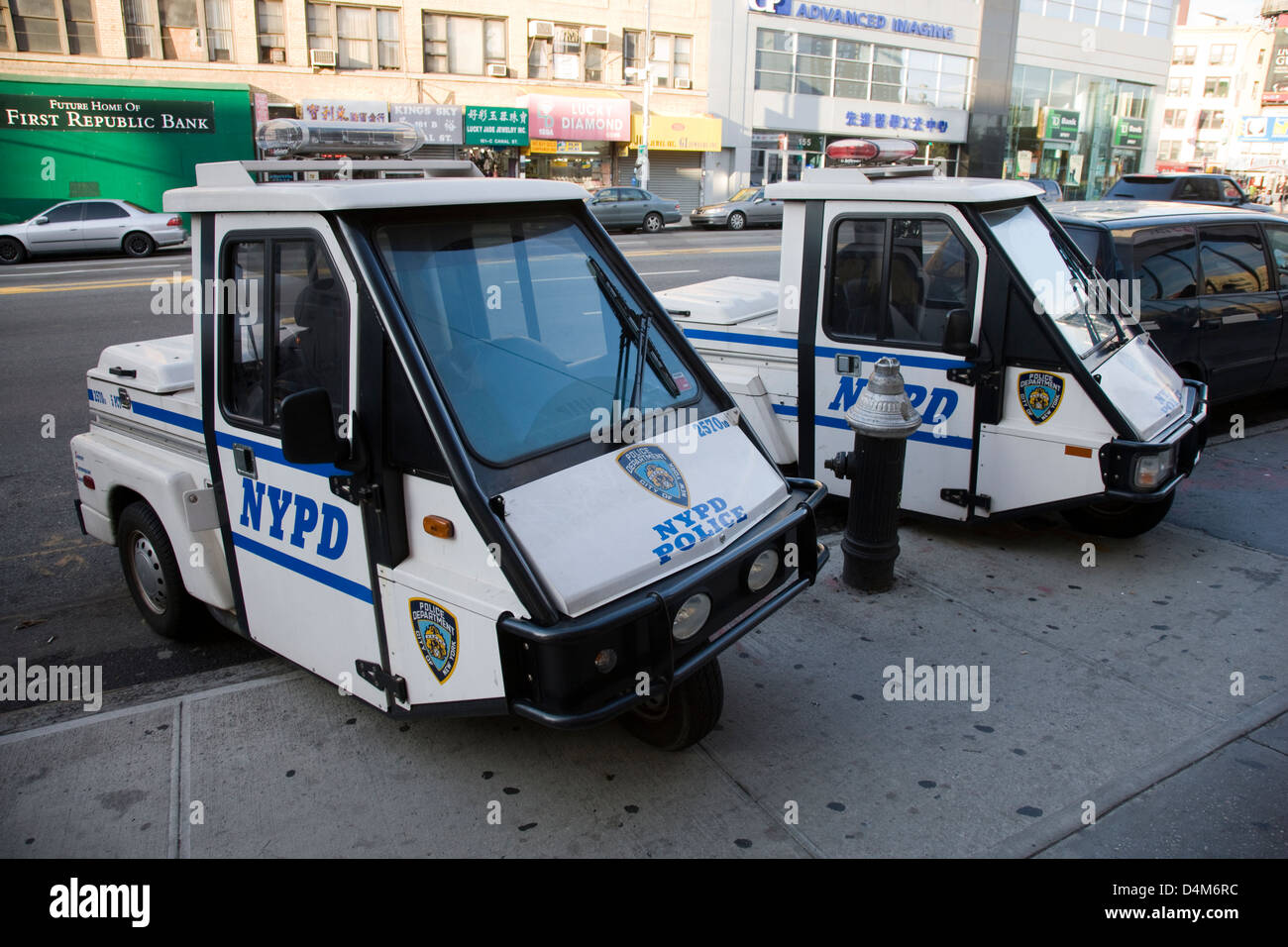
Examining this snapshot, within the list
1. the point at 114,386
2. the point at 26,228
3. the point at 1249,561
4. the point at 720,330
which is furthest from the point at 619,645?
the point at 26,228

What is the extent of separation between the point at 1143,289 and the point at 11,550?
7.73 metres

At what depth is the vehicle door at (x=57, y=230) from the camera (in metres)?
20.0

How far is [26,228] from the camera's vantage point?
19891 mm

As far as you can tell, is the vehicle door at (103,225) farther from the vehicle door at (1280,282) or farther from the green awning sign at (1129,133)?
the green awning sign at (1129,133)

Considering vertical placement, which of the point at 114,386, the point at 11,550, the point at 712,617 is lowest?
the point at 11,550

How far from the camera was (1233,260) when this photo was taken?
7.63 m

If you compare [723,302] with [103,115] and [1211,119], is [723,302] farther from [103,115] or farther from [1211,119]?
[1211,119]

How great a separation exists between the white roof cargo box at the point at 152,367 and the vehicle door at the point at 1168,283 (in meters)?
6.18

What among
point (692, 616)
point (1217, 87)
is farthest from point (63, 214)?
point (1217, 87)

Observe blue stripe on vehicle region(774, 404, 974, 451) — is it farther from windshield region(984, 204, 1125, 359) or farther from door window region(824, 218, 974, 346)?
windshield region(984, 204, 1125, 359)

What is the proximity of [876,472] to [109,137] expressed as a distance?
97.1ft

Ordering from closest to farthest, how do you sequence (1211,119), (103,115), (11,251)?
(11,251) < (103,115) < (1211,119)

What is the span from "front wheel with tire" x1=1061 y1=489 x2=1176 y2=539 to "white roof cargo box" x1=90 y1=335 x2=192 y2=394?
471 centimetres
